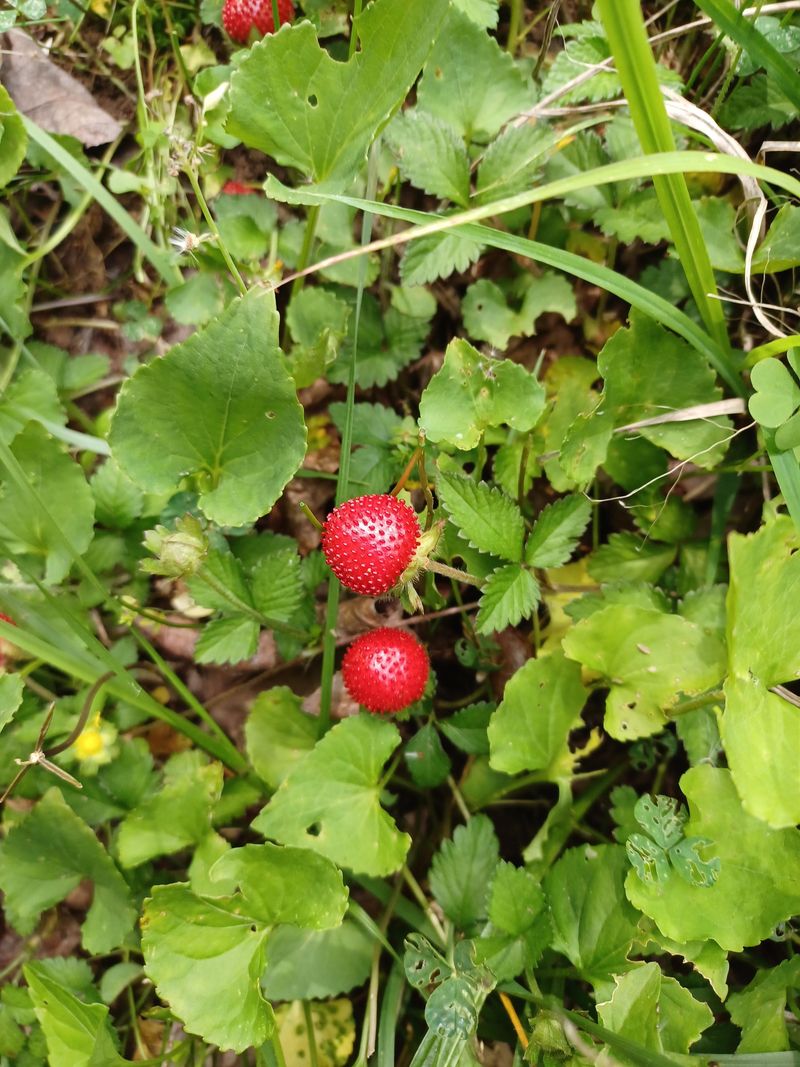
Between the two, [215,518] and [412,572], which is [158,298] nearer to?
[215,518]

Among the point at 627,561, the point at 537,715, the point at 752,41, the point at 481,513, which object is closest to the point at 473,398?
the point at 481,513

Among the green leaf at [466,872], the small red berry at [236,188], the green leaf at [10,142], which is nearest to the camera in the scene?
the green leaf at [466,872]

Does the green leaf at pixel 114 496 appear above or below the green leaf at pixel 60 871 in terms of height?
above

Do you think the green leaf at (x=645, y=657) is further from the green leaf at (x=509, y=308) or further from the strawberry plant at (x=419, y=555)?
the green leaf at (x=509, y=308)

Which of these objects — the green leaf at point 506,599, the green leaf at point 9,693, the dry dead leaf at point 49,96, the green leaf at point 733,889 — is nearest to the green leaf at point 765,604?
the green leaf at point 733,889

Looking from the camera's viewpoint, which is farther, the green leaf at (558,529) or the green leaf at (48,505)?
the green leaf at (48,505)

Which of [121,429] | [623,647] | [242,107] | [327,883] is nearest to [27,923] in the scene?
[327,883]

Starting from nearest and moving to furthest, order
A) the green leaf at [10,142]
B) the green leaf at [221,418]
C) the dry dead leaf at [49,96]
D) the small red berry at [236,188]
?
A: the green leaf at [221,418] < the green leaf at [10,142] < the small red berry at [236,188] < the dry dead leaf at [49,96]
